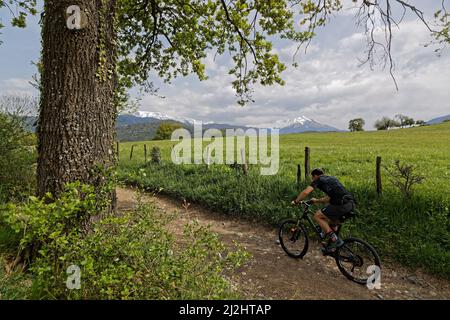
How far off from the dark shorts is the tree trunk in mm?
4618

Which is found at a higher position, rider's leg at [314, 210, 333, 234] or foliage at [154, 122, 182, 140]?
foliage at [154, 122, 182, 140]

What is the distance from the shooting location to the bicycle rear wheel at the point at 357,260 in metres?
5.39

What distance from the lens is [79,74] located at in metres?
4.27

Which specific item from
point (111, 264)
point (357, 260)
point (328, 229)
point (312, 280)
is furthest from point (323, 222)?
point (111, 264)

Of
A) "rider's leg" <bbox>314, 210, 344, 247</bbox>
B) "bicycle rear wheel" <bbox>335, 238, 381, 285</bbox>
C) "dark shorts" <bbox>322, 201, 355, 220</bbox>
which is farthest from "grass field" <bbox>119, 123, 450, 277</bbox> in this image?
"dark shorts" <bbox>322, 201, 355, 220</bbox>

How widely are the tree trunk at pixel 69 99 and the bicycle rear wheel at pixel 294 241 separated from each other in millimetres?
4599

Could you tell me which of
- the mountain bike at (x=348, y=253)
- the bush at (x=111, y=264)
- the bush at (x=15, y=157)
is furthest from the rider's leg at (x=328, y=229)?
the bush at (x=15, y=157)

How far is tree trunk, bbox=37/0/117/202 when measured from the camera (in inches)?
165

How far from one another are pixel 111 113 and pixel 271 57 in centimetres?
680

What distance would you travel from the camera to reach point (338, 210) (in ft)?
18.5

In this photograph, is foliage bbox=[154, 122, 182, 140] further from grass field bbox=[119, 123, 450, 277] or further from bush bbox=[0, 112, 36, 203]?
bush bbox=[0, 112, 36, 203]

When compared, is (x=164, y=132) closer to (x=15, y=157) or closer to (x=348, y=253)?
(x=15, y=157)

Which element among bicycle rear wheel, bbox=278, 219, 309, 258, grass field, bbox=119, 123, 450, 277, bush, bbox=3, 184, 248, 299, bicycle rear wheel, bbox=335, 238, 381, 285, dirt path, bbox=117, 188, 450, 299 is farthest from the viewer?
bicycle rear wheel, bbox=278, 219, 309, 258
